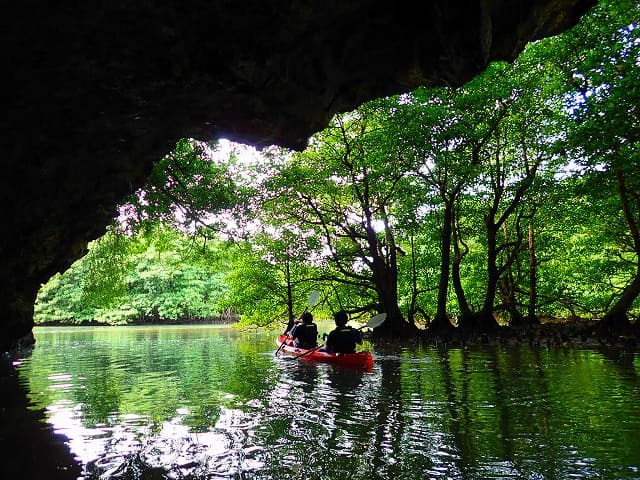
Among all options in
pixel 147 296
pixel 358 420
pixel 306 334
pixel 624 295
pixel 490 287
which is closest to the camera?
pixel 358 420

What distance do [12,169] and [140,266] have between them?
49.9 m

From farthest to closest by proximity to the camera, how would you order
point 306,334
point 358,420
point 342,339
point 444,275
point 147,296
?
point 147,296
point 444,275
point 306,334
point 342,339
point 358,420

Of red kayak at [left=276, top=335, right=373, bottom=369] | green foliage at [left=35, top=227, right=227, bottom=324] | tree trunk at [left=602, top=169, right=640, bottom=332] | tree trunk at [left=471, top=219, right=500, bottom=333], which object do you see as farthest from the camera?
green foliage at [left=35, top=227, right=227, bottom=324]

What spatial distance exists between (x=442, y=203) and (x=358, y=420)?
14.5m

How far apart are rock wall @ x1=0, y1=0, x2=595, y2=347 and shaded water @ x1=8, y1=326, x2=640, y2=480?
2.58 metres

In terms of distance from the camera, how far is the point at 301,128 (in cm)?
523

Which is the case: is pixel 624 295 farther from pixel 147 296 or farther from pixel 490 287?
pixel 147 296

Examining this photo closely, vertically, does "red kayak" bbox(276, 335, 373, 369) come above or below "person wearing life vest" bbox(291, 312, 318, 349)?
below

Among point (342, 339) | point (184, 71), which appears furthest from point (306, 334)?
point (184, 71)

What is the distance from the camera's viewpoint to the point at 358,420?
6395 millimetres

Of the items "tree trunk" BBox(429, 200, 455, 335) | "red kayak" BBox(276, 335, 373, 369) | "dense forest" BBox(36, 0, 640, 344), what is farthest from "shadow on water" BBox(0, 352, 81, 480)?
"tree trunk" BBox(429, 200, 455, 335)

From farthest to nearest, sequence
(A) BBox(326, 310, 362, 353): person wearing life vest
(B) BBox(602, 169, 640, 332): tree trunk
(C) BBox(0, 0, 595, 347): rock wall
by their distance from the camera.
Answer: (B) BBox(602, 169, 640, 332): tree trunk
(A) BBox(326, 310, 362, 353): person wearing life vest
(C) BBox(0, 0, 595, 347): rock wall

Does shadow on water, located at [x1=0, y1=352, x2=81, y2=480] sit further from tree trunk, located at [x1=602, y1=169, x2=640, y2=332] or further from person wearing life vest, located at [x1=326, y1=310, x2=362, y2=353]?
tree trunk, located at [x1=602, y1=169, x2=640, y2=332]

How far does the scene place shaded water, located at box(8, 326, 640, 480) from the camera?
178 inches
